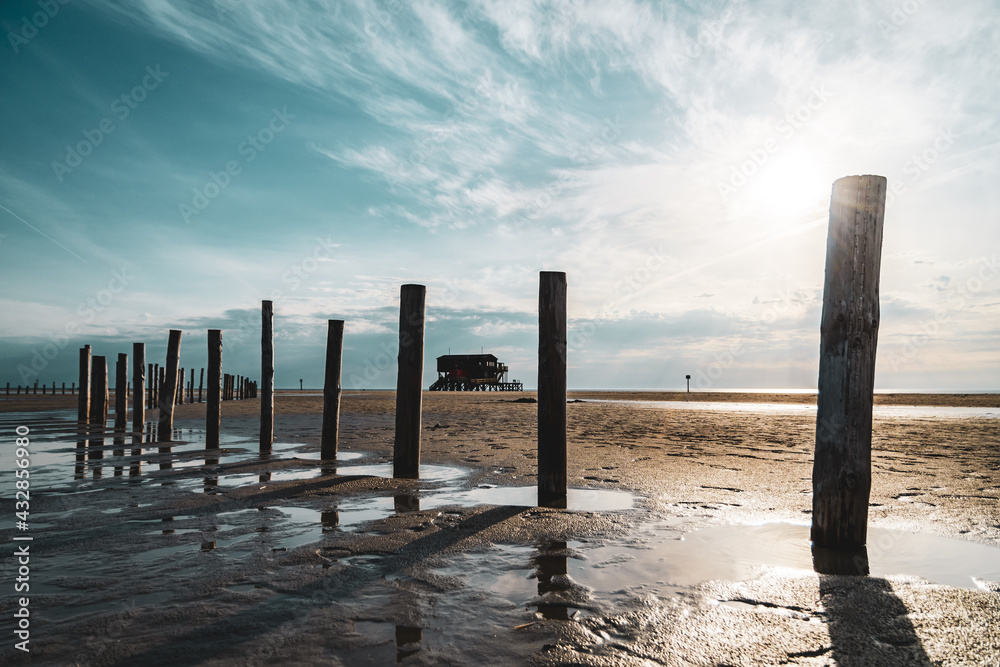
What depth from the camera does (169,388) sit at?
12477 mm

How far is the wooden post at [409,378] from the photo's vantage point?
744 centimetres

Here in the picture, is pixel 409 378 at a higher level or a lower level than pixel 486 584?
higher

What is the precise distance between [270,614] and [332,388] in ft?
22.4

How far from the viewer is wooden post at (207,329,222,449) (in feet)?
35.6

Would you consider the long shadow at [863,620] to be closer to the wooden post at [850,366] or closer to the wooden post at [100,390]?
the wooden post at [850,366]

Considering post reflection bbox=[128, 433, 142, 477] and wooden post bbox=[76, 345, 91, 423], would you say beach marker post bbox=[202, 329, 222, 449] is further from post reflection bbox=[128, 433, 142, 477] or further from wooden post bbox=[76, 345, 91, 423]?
wooden post bbox=[76, 345, 91, 423]

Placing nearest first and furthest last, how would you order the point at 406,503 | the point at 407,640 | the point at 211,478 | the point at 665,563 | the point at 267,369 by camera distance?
the point at 407,640
the point at 665,563
the point at 406,503
the point at 211,478
the point at 267,369

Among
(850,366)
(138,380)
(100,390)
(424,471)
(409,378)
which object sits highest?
(850,366)

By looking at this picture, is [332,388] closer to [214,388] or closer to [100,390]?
[214,388]

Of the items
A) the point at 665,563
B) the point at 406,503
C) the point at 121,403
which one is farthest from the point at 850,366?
the point at 121,403

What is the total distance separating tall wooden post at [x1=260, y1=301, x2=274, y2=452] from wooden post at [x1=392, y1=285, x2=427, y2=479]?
13.9 ft

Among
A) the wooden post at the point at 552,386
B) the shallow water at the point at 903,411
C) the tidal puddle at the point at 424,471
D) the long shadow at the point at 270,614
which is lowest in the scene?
the shallow water at the point at 903,411

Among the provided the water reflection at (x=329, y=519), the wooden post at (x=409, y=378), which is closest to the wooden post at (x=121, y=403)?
the wooden post at (x=409, y=378)

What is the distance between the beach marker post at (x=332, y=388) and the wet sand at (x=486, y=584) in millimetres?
2061
